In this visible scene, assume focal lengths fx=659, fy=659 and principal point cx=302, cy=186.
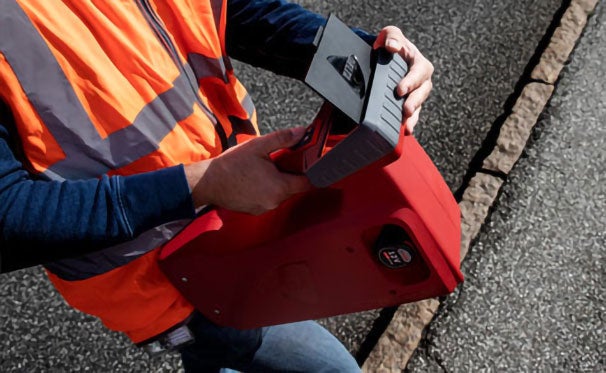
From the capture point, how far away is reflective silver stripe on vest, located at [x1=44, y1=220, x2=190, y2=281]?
1.37 metres

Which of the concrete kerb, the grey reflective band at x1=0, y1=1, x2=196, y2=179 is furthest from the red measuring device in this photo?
the concrete kerb

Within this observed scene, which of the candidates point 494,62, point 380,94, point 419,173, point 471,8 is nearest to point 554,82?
point 494,62

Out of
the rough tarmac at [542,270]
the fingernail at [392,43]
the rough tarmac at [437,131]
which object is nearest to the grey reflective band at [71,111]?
the fingernail at [392,43]

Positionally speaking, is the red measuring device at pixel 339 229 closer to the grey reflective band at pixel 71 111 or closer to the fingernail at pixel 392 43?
the fingernail at pixel 392 43

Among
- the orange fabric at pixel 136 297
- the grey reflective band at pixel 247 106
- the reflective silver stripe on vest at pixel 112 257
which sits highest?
the grey reflective band at pixel 247 106

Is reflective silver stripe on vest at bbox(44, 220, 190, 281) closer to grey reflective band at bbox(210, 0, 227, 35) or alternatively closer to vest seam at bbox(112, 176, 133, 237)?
vest seam at bbox(112, 176, 133, 237)

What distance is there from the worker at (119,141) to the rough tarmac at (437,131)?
4.03ft

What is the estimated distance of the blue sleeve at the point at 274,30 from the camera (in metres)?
1.56

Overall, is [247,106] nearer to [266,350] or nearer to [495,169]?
[266,350]

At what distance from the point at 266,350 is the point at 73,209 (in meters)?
0.77

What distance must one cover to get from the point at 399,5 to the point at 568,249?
166 centimetres

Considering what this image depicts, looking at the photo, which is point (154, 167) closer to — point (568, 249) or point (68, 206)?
point (68, 206)

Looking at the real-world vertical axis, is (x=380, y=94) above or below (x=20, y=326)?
above

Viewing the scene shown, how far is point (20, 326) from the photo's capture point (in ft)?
8.73
